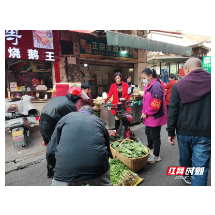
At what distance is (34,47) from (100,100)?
407 cm

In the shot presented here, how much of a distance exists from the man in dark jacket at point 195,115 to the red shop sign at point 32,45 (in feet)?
19.5

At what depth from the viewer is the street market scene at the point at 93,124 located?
71.6 inches

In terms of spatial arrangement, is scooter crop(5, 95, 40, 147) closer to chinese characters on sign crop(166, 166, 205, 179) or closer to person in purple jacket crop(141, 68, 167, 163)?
person in purple jacket crop(141, 68, 167, 163)

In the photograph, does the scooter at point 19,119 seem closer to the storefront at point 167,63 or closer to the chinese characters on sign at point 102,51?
the chinese characters on sign at point 102,51

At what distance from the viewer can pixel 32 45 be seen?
609 centimetres

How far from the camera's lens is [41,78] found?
6996 mm

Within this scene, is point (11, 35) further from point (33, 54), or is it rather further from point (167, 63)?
point (167, 63)

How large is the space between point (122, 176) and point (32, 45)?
6.10 metres

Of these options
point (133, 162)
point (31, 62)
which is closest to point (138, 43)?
point (31, 62)

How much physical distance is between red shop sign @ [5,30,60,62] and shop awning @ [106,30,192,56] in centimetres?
256

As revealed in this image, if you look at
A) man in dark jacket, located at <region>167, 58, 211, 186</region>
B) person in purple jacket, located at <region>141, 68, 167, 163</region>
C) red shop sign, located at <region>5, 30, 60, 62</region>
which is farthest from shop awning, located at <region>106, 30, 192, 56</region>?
man in dark jacket, located at <region>167, 58, 211, 186</region>

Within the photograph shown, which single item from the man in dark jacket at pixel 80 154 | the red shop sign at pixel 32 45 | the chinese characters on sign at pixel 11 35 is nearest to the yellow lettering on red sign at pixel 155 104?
the man in dark jacket at pixel 80 154

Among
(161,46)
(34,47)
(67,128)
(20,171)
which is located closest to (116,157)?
(67,128)
